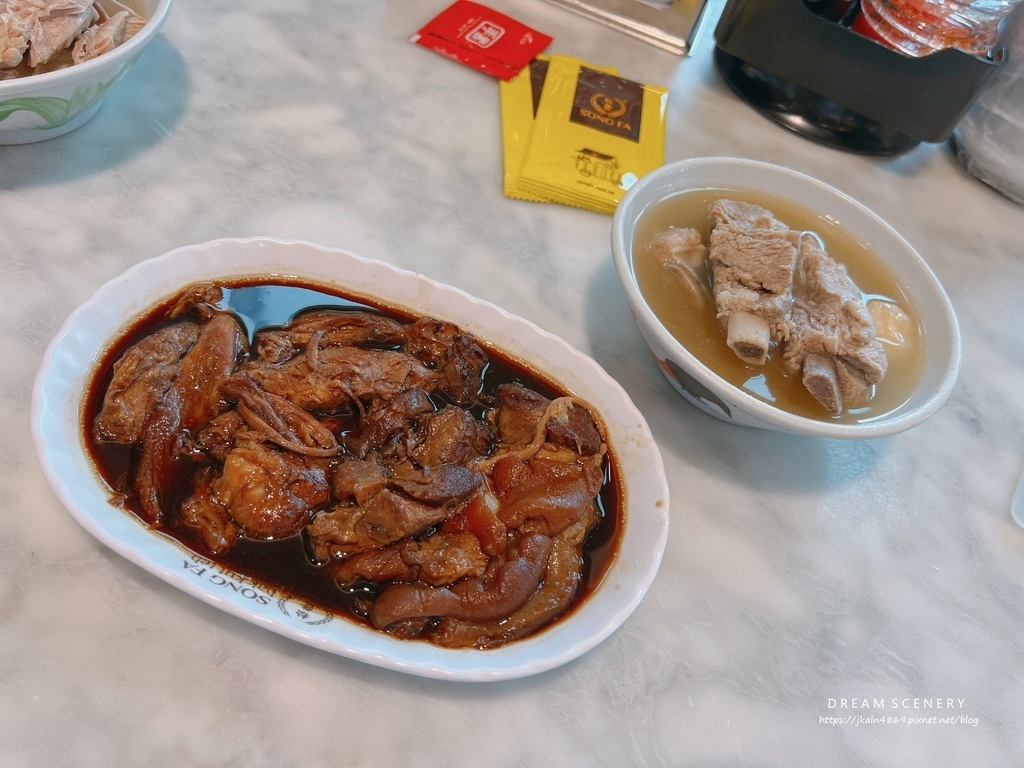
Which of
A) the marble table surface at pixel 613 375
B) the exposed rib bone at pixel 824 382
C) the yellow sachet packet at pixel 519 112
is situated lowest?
the marble table surface at pixel 613 375

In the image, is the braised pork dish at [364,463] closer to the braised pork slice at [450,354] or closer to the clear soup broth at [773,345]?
the braised pork slice at [450,354]

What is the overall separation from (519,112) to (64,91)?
1.48 metres

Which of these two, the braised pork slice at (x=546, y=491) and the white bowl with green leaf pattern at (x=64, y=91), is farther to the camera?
the white bowl with green leaf pattern at (x=64, y=91)

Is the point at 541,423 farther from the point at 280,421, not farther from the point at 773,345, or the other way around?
the point at 773,345

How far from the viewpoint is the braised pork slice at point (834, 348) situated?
1.84 metres

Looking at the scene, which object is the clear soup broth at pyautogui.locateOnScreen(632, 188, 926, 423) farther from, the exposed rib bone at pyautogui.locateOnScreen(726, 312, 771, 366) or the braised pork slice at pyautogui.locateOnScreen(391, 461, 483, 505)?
the braised pork slice at pyautogui.locateOnScreen(391, 461, 483, 505)

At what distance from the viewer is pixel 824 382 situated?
1823 millimetres

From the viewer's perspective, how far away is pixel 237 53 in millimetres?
2740

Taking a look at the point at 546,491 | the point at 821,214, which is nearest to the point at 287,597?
the point at 546,491

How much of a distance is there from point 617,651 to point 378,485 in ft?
2.16

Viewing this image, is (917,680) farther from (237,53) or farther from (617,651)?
(237,53)

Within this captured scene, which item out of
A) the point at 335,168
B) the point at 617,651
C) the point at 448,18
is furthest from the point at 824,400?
the point at 448,18

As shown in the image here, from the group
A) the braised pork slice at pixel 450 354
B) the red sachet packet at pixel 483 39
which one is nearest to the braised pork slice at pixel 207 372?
the braised pork slice at pixel 450 354

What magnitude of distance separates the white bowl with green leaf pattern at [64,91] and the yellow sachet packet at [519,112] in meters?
1.15
